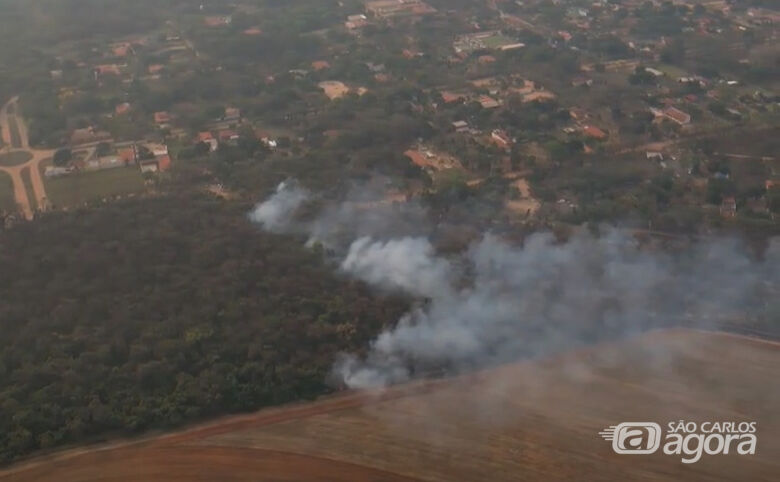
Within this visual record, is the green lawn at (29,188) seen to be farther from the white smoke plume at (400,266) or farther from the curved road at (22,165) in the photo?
the white smoke plume at (400,266)

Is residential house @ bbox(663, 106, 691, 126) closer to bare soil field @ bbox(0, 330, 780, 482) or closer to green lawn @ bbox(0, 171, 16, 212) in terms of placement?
bare soil field @ bbox(0, 330, 780, 482)

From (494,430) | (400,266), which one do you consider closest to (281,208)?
(400,266)

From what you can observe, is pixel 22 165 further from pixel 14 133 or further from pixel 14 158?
pixel 14 133

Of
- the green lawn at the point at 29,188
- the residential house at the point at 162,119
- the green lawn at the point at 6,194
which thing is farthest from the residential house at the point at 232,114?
the green lawn at the point at 6,194

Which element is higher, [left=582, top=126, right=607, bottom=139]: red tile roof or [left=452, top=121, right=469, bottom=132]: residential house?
[left=452, top=121, right=469, bottom=132]: residential house

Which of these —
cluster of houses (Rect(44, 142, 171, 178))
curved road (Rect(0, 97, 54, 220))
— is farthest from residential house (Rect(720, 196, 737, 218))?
curved road (Rect(0, 97, 54, 220))

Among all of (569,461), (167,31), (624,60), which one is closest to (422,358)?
(569,461)

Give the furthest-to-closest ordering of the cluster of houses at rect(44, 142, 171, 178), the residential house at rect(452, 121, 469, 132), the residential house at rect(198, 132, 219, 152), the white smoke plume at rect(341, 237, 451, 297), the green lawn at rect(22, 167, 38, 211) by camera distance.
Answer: the residential house at rect(452, 121, 469, 132)
the residential house at rect(198, 132, 219, 152)
the cluster of houses at rect(44, 142, 171, 178)
the green lawn at rect(22, 167, 38, 211)
the white smoke plume at rect(341, 237, 451, 297)
